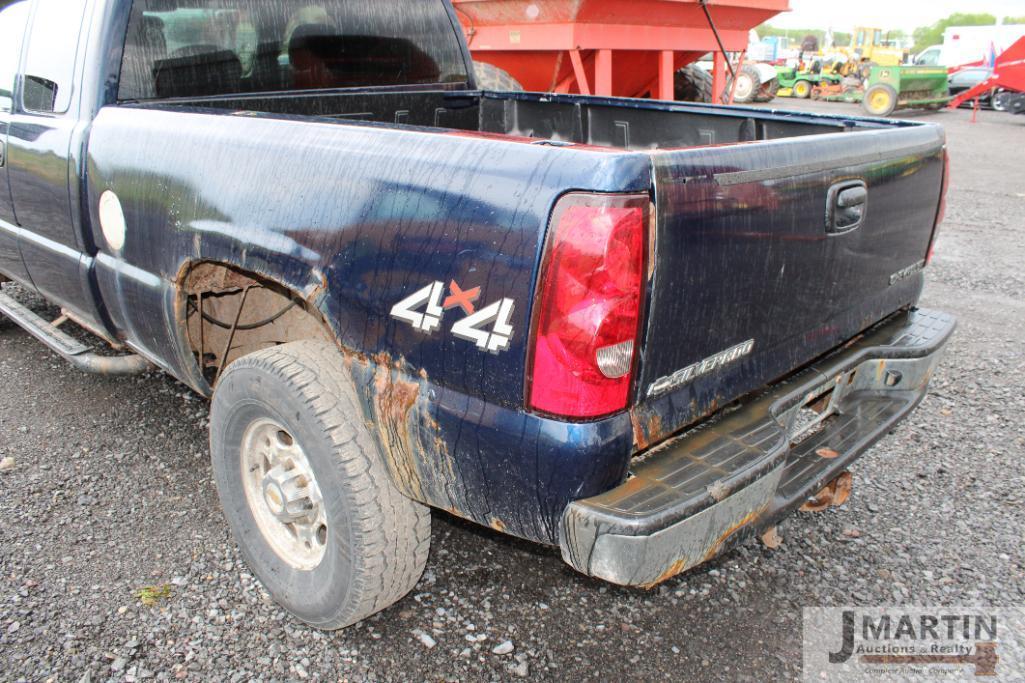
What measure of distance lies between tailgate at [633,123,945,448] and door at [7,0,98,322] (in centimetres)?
229

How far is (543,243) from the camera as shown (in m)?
1.64

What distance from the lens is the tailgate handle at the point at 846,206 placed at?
6.99ft

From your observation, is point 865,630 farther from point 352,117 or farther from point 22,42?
point 22,42

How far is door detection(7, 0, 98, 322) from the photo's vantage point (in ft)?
9.68

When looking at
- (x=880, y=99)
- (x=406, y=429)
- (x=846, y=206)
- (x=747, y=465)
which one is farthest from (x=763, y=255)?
(x=880, y=99)

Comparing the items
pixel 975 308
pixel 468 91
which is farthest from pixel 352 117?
pixel 975 308

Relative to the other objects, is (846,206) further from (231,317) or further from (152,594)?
(152,594)

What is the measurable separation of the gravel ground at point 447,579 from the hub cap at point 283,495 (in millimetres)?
238

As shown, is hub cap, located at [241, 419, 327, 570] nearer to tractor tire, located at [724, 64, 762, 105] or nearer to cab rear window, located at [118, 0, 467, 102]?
cab rear window, located at [118, 0, 467, 102]

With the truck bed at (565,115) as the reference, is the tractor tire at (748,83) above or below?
above

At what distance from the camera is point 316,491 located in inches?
90.9

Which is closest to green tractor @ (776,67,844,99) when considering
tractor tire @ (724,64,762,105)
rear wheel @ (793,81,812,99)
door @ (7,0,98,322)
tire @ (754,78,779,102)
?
rear wheel @ (793,81,812,99)

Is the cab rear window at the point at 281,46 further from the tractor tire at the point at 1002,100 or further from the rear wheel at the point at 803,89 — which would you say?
the rear wheel at the point at 803,89

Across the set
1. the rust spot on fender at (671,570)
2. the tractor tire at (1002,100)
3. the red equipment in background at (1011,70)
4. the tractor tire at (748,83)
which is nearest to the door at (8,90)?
the rust spot on fender at (671,570)
